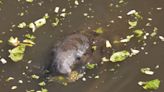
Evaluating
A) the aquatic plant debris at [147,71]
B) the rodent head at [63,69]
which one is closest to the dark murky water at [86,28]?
the aquatic plant debris at [147,71]

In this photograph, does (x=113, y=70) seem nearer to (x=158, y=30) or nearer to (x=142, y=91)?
(x=142, y=91)

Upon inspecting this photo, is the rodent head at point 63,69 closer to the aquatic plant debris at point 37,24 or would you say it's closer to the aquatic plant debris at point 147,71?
the aquatic plant debris at point 147,71

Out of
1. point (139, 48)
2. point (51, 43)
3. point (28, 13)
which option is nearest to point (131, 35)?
point (139, 48)

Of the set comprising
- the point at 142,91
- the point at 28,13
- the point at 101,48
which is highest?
the point at 28,13

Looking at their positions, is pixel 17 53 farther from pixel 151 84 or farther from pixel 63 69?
pixel 151 84

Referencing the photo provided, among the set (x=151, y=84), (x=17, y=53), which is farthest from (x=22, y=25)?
(x=151, y=84)

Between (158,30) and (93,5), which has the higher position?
(93,5)

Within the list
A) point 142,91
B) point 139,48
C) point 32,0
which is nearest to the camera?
point 142,91
